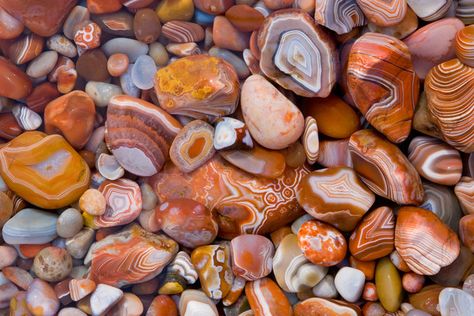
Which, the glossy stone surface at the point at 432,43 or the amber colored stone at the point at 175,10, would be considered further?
the amber colored stone at the point at 175,10

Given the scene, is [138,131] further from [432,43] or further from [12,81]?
[432,43]

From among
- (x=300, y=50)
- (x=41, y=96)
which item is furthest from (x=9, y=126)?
(x=300, y=50)

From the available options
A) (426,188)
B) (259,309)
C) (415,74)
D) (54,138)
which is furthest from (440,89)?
(54,138)

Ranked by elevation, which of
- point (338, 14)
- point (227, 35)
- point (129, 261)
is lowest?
point (129, 261)

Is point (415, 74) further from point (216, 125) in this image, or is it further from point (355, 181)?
point (216, 125)

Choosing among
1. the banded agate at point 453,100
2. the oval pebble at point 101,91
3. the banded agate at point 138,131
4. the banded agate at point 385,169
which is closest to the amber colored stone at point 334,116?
the banded agate at point 385,169

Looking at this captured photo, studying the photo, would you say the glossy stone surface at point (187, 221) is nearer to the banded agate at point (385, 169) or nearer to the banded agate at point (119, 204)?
the banded agate at point (119, 204)
